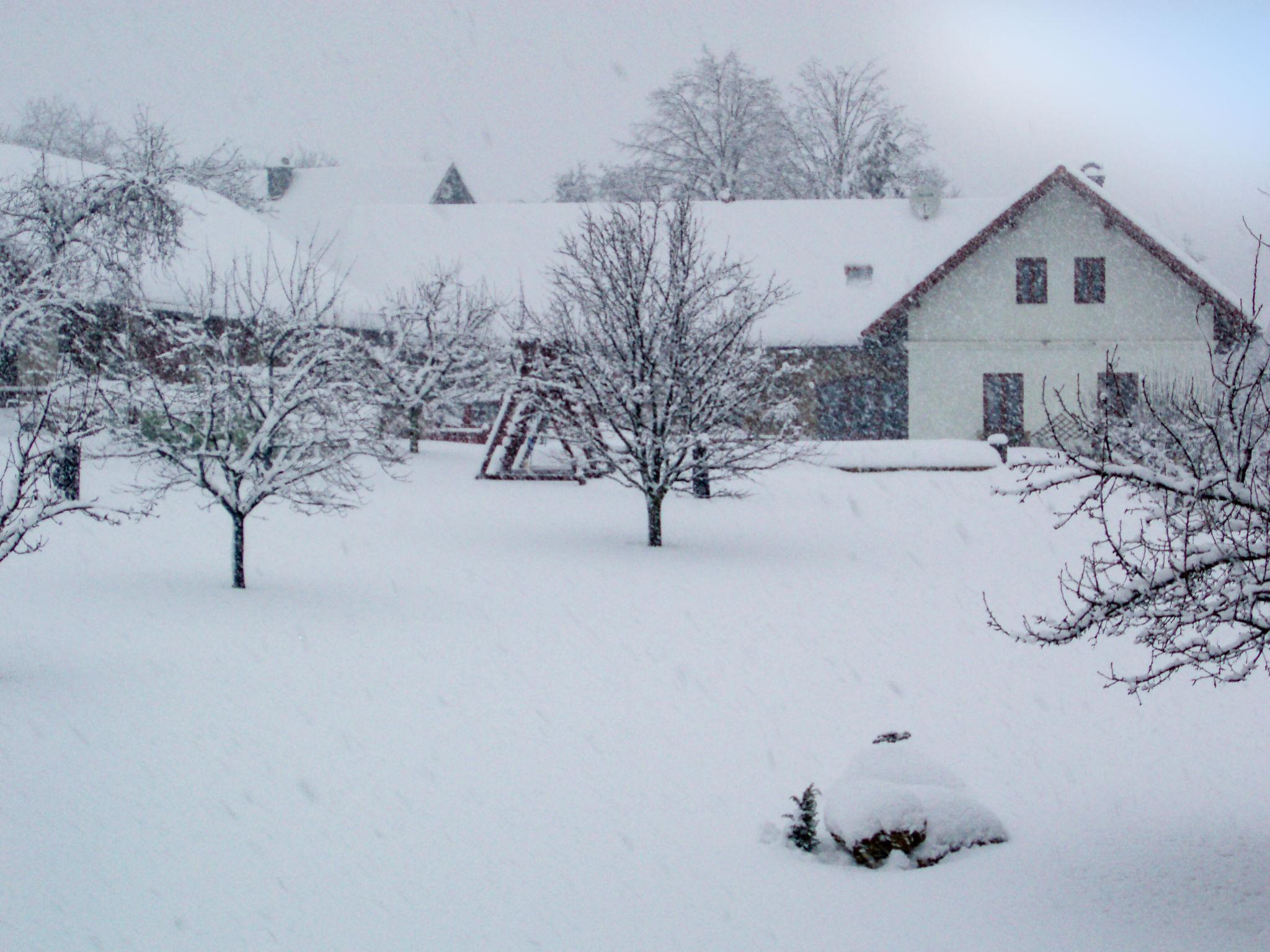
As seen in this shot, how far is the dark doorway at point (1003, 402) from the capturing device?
28469 millimetres

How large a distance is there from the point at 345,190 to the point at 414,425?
28.7m

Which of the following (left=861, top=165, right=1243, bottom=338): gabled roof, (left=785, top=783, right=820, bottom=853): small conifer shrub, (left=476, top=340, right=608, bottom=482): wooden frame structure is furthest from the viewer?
(left=861, top=165, right=1243, bottom=338): gabled roof

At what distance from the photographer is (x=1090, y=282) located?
28.2 meters

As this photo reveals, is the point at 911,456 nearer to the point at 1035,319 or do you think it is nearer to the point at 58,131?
the point at 1035,319

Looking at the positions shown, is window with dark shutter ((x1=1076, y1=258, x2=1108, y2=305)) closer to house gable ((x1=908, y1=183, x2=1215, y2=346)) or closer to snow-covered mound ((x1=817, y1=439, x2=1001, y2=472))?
house gable ((x1=908, y1=183, x2=1215, y2=346))

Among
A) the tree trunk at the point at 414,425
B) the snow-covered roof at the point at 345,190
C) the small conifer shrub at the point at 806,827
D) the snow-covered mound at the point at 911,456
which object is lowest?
the small conifer shrub at the point at 806,827

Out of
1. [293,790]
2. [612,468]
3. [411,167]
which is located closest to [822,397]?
[612,468]

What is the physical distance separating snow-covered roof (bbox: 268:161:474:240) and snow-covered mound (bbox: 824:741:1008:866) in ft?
145

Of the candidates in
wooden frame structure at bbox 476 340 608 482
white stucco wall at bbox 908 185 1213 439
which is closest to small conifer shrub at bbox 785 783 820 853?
wooden frame structure at bbox 476 340 608 482

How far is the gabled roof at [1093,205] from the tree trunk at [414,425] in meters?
10.5

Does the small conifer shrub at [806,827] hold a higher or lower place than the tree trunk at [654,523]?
lower

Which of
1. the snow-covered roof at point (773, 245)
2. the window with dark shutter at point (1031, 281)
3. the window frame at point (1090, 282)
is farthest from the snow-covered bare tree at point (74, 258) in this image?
the window frame at point (1090, 282)

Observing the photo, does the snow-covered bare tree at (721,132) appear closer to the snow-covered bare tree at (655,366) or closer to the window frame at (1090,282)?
the window frame at (1090,282)

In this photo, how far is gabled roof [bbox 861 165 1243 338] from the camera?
1065 inches
